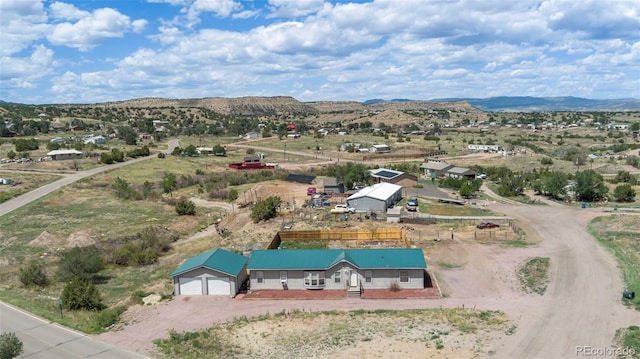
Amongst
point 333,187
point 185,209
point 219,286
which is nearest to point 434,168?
point 333,187

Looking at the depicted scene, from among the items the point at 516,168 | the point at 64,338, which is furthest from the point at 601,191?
the point at 64,338

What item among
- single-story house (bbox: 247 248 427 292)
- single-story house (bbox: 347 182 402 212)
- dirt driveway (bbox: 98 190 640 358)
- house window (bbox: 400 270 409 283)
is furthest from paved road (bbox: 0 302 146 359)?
single-story house (bbox: 347 182 402 212)

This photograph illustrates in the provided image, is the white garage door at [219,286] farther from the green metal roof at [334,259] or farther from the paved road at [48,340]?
the paved road at [48,340]

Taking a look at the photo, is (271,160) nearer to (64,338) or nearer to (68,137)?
(68,137)

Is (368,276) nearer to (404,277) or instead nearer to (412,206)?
(404,277)

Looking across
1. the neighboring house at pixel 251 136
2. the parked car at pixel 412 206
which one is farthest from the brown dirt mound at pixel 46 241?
the neighboring house at pixel 251 136
